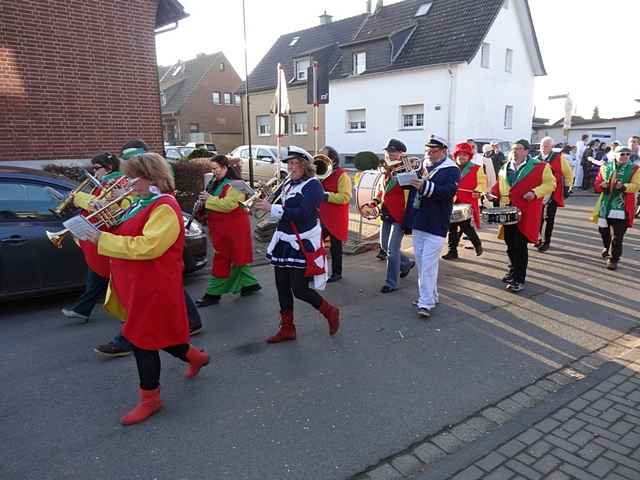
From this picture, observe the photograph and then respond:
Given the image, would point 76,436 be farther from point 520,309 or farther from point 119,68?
point 119,68

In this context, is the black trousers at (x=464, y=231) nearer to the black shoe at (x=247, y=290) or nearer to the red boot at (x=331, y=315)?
the black shoe at (x=247, y=290)

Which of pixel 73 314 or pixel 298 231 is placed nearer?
pixel 298 231

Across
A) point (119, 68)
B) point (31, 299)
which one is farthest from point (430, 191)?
point (119, 68)

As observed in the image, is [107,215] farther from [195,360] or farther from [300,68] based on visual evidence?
[300,68]

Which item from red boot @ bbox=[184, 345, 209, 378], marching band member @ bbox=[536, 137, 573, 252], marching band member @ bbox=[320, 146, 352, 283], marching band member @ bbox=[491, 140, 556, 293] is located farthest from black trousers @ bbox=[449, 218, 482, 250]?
red boot @ bbox=[184, 345, 209, 378]

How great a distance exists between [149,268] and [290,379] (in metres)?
1.52

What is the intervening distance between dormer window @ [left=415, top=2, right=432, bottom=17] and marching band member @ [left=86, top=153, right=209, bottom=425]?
25.8m

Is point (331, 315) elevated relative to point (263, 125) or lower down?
lower down

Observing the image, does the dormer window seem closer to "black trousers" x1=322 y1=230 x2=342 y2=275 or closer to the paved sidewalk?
"black trousers" x1=322 y1=230 x2=342 y2=275

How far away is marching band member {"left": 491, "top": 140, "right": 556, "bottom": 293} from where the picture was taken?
239 inches

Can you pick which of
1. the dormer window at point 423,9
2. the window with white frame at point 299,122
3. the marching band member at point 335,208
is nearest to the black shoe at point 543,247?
the marching band member at point 335,208

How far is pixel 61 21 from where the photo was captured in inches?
384

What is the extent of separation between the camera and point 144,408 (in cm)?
342

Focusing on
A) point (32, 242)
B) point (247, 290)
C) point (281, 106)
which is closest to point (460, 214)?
point (247, 290)
